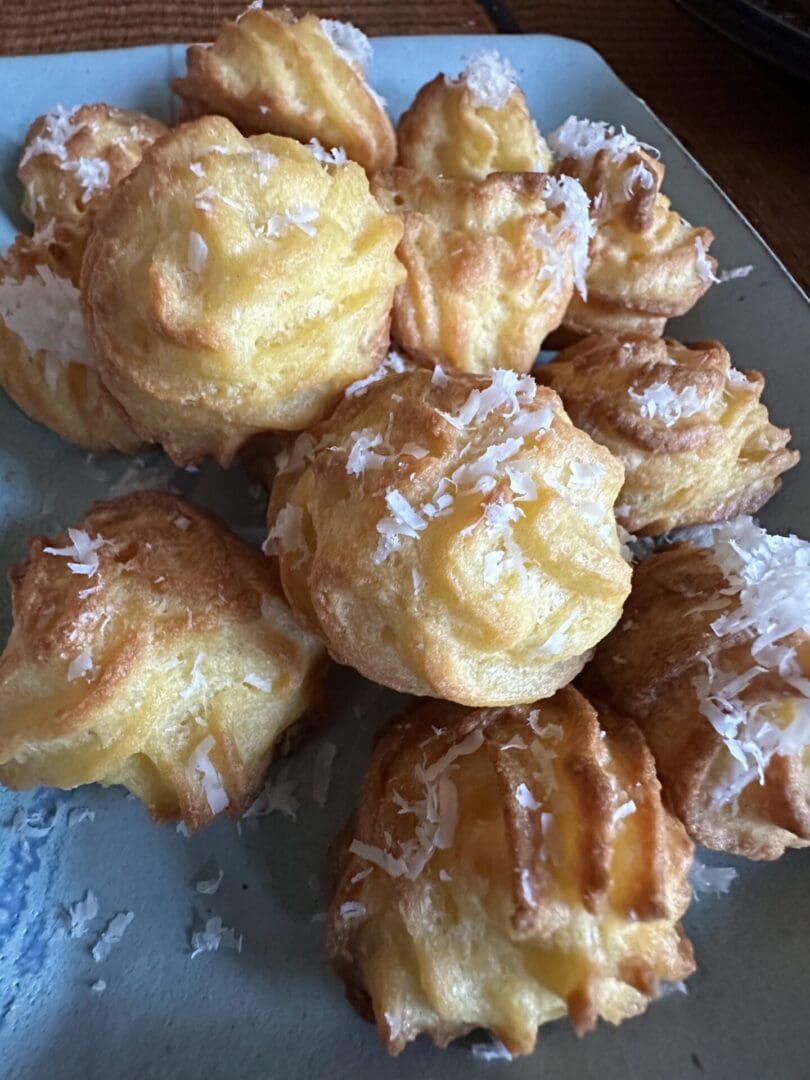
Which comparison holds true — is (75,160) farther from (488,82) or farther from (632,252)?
(632,252)

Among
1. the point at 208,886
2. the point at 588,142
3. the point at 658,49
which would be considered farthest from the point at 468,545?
the point at 658,49

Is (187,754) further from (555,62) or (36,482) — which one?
(555,62)

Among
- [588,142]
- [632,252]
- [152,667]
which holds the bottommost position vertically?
[152,667]

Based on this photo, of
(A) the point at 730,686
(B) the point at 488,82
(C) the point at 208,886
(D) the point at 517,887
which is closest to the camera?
(D) the point at 517,887

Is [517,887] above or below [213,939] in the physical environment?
above

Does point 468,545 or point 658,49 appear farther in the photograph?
point 658,49

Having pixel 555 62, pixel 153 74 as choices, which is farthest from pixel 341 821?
pixel 555 62
